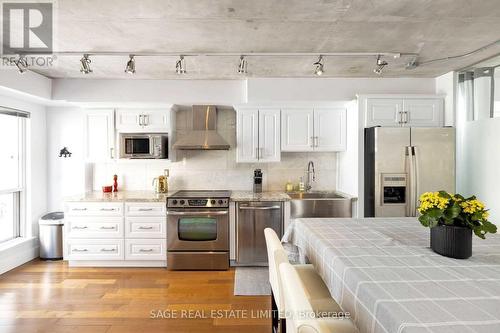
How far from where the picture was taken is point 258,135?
14.2ft

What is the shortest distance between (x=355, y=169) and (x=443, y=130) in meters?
1.08

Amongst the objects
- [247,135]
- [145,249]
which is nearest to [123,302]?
[145,249]

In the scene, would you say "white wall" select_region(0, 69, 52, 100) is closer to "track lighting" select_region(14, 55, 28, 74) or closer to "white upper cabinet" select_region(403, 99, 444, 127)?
"track lighting" select_region(14, 55, 28, 74)

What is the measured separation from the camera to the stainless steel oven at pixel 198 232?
13.0 feet

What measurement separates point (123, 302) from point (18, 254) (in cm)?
202

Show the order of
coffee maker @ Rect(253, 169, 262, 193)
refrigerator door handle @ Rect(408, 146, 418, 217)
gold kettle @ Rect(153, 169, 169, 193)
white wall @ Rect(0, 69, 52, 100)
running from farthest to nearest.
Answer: coffee maker @ Rect(253, 169, 262, 193) < gold kettle @ Rect(153, 169, 169, 193) < refrigerator door handle @ Rect(408, 146, 418, 217) < white wall @ Rect(0, 69, 52, 100)

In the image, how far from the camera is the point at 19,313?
285 centimetres

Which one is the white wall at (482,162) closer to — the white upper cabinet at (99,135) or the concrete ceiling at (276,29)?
the concrete ceiling at (276,29)

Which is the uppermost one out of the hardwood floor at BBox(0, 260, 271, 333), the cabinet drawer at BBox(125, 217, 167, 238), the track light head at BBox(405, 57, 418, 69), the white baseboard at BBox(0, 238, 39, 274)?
the track light head at BBox(405, 57, 418, 69)

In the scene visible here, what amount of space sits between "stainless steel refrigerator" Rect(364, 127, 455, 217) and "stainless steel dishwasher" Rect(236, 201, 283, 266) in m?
1.25

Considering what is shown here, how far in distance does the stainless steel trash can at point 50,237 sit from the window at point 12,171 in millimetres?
368

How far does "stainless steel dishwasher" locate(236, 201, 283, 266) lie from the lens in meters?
4.05

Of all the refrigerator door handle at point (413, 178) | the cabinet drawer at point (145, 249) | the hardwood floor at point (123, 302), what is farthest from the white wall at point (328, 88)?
the hardwood floor at point (123, 302)

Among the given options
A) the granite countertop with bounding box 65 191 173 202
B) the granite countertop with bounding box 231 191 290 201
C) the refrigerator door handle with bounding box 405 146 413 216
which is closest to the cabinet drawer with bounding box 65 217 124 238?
the granite countertop with bounding box 65 191 173 202
